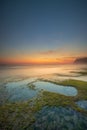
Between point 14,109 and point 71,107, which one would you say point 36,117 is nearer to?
point 14,109

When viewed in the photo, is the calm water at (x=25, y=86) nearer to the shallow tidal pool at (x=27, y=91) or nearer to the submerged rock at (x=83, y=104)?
the shallow tidal pool at (x=27, y=91)

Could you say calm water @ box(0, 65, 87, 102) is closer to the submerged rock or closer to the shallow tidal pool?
the shallow tidal pool

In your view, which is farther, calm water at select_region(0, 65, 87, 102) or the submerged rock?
calm water at select_region(0, 65, 87, 102)

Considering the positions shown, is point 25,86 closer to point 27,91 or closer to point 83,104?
point 27,91

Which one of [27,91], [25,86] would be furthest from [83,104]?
[25,86]

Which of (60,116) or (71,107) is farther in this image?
(71,107)

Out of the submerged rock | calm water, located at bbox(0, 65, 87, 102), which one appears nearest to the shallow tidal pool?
calm water, located at bbox(0, 65, 87, 102)

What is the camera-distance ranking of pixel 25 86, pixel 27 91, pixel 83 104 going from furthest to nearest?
pixel 25 86 → pixel 27 91 → pixel 83 104

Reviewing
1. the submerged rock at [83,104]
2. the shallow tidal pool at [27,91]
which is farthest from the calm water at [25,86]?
the submerged rock at [83,104]

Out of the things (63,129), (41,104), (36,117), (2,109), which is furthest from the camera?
(41,104)

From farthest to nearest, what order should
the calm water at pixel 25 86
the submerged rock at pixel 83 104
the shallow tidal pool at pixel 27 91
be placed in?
the calm water at pixel 25 86 < the shallow tidal pool at pixel 27 91 < the submerged rock at pixel 83 104

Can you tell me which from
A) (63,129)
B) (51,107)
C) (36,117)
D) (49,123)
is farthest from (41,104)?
(63,129)
